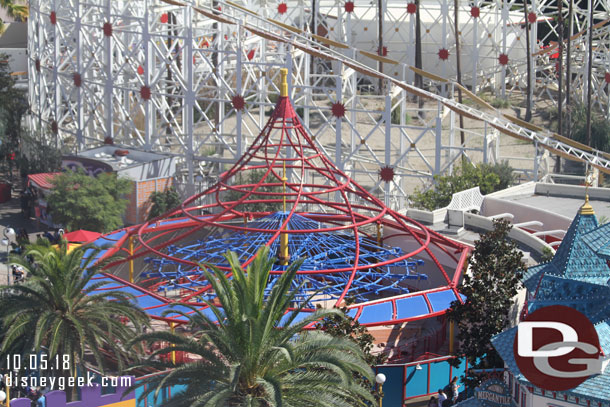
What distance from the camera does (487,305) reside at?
24516 millimetres

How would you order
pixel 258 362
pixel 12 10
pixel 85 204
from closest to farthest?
pixel 258 362
pixel 85 204
pixel 12 10

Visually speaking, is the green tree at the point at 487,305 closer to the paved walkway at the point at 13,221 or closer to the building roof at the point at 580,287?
the building roof at the point at 580,287

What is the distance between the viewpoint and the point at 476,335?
24.5 m

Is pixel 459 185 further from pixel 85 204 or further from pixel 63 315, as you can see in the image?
pixel 63 315

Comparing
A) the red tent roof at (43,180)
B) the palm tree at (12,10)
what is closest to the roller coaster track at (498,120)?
the red tent roof at (43,180)

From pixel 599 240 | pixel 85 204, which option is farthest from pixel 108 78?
pixel 599 240

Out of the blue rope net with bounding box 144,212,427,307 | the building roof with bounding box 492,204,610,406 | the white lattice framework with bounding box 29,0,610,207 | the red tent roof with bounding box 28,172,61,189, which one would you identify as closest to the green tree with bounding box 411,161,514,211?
the white lattice framework with bounding box 29,0,610,207

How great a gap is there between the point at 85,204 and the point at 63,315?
16914 millimetres

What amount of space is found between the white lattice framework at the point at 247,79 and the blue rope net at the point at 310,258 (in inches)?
467

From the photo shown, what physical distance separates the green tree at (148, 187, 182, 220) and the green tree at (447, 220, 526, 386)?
2228 cm

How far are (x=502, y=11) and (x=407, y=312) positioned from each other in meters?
37.8

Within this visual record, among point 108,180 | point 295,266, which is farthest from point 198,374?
point 108,180

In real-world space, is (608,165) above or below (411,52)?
below

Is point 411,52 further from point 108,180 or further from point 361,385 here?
point 361,385
